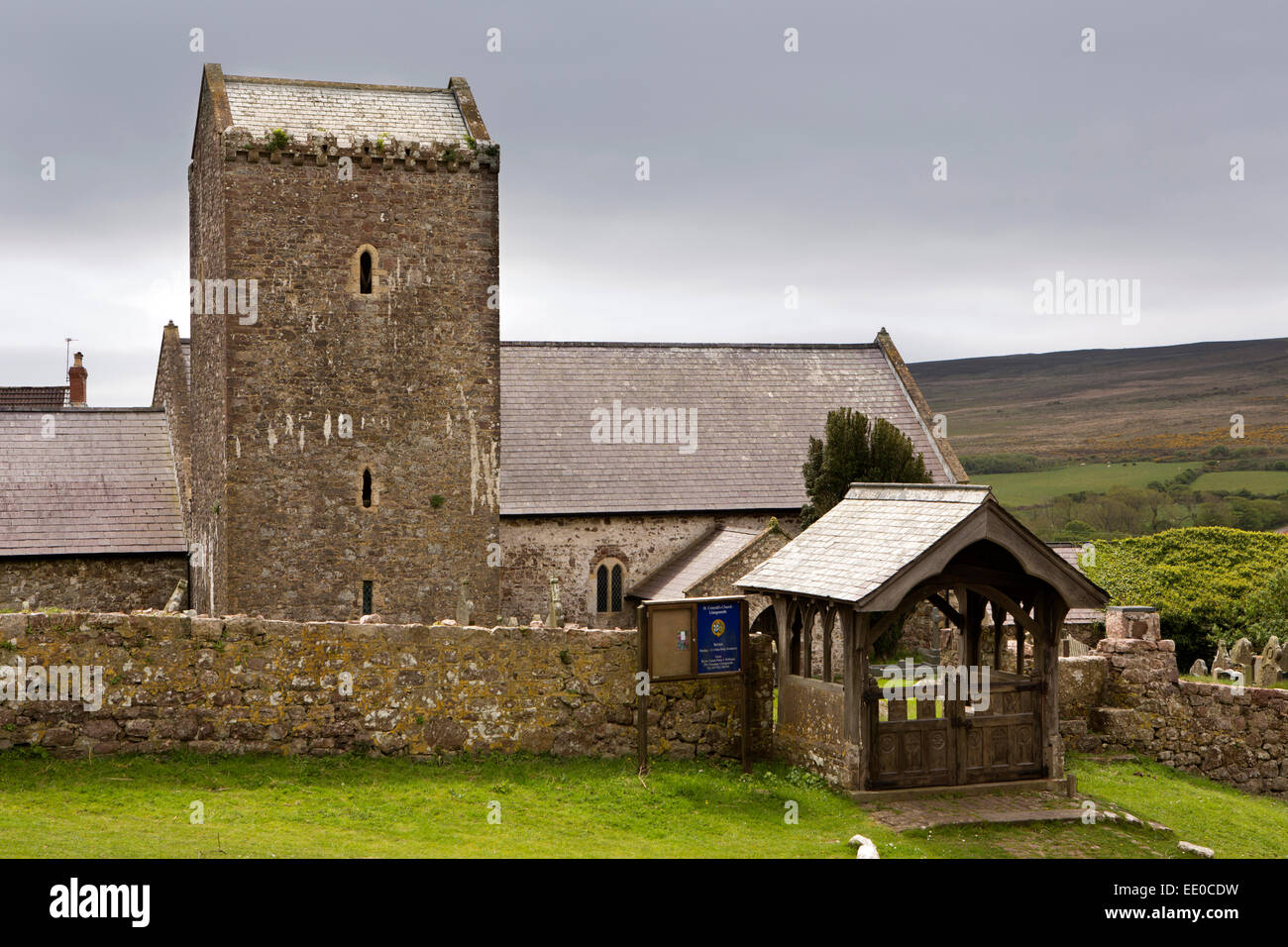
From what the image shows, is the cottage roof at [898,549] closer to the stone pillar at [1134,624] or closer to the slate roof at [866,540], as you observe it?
the slate roof at [866,540]

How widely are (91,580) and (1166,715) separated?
20562 mm

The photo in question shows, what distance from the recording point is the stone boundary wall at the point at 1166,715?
18750 mm

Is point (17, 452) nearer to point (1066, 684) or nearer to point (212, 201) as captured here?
point (212, 201)

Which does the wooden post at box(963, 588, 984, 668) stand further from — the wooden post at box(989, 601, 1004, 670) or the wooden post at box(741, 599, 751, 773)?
the wooden post at box(741, 599, 751, 773)

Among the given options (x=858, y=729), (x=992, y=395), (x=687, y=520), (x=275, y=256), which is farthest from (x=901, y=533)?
(x=992, y=395)

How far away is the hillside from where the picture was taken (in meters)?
129

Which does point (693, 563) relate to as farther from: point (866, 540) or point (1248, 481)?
point (1248, 481)

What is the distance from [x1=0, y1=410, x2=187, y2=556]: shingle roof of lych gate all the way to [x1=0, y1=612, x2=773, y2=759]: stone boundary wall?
43.5ft

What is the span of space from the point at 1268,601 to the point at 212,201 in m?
33.5

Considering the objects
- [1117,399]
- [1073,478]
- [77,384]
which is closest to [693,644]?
[77,384]

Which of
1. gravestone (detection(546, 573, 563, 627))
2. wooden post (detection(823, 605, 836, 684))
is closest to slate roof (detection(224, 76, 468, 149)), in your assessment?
gravestone (detection(546, 573, 563, 627))

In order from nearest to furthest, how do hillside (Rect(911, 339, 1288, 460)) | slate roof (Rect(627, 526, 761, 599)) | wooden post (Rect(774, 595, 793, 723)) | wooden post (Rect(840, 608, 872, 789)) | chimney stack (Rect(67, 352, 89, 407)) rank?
1. wooden post (Rect(840, 608, 872, 789))
2. wooden post (Rect(774, 595, 793, 723))
3. slate roof (Rect(627, 526, 761, 599))
4. chimney stack (Rect(67, 352, 89, 407))
5. hillside (Rect(911, 339, 1288, 460))

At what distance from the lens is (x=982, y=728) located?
1519 cm

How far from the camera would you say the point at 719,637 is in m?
15.5
